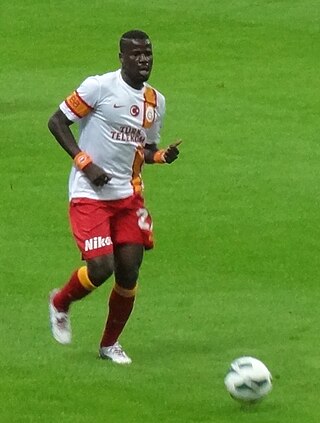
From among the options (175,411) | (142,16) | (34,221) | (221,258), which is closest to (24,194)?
(34,221)

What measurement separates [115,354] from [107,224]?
2.93 ft

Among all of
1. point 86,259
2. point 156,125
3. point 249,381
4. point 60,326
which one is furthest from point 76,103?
point 249,381

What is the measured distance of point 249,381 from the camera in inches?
336

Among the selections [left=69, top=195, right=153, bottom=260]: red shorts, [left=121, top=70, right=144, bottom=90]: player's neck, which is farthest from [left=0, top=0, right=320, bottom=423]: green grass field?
[left=121, top=70, right=144, bottom=90]: player's neck

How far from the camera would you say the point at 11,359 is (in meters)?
9.69

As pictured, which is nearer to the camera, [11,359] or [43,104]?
[11,359]

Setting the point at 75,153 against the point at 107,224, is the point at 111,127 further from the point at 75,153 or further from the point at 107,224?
the point at 107,224

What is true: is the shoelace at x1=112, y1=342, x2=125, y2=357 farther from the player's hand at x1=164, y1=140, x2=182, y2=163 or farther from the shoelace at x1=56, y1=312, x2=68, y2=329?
the player's hand at x1=164, y1=140, x2=182, y2=163

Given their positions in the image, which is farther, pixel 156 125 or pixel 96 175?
pixel 156 125

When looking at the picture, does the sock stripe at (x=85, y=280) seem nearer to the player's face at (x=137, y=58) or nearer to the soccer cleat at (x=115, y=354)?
the soccer cleat at (x=115, y=354)

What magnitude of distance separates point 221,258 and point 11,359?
3.19 meters

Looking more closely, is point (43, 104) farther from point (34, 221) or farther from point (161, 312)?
point (161, 312)

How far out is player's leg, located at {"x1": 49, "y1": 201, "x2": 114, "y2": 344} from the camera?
31.0ft

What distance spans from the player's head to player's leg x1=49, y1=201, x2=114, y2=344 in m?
0.91
